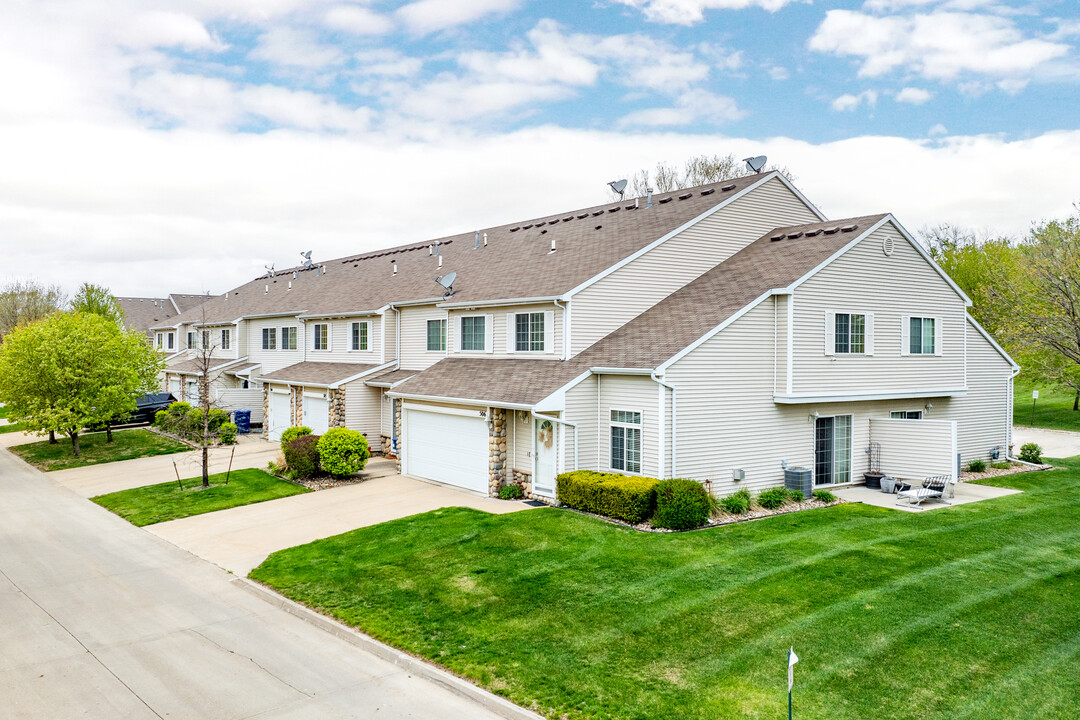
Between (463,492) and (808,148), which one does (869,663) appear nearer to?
(463,492)

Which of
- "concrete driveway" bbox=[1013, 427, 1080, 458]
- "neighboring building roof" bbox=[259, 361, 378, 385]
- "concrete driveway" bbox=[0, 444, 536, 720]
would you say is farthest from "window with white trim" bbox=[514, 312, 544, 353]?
"concrete driveway" bbox=[1013, 427, 1080, 458]

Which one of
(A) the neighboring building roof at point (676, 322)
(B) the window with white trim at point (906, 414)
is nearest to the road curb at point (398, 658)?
(A) the neighboring building roof at point (676, 322)

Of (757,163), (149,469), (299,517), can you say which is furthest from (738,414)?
(149,469)

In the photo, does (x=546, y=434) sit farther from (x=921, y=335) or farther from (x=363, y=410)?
(x=921, y=335)

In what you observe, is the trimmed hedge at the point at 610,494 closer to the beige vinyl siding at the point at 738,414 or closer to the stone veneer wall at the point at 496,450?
the beige vinyl siding at the point at 738,414

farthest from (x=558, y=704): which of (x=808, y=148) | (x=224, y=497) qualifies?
(x=808, y=148)

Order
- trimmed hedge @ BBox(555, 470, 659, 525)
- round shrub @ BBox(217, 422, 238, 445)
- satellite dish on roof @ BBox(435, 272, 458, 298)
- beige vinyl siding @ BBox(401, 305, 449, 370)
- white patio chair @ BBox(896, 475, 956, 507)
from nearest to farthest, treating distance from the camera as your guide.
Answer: trimmed hedge @ BBox(555, 470, 659, 525), white patio chair @ BBox(896, 475, 956, 507), satellite dish on roof @ BBox(435, 272, 458, 298), beige vinyl siding @ BBox(401, 305, 449, 370), round shrub @ BBox(217, 422, 238, 445)

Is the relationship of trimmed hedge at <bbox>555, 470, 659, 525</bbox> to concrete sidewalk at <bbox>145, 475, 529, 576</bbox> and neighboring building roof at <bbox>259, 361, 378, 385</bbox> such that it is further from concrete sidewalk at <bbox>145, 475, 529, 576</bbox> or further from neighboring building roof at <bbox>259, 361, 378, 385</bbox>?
neighboring building roof at <bbox>259, 361, 378, 385</bbox>

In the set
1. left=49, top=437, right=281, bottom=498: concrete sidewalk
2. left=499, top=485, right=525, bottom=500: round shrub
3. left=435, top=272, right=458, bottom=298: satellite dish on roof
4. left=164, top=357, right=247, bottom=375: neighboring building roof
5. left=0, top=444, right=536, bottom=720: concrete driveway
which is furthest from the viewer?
left=164, top=357, right=247, bottom=375: neighboring building roof
